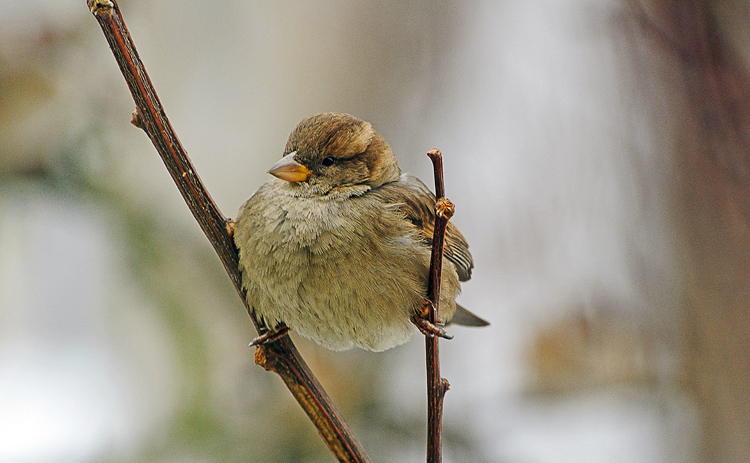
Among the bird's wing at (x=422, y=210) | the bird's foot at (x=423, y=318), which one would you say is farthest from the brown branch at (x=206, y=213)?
the bird's wing at (x=422, y=210)

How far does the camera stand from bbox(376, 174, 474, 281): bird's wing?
207 cm

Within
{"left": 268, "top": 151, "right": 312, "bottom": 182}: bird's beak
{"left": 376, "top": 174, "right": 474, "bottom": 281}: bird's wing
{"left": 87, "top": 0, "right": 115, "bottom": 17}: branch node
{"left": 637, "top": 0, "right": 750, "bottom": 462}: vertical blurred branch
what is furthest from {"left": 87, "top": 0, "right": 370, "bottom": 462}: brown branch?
{"left": 637, "top": 0, "right": 750, "bottom": 462}: vertical blurred branch

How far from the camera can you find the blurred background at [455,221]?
2.25 meters

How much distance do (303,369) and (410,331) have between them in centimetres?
38

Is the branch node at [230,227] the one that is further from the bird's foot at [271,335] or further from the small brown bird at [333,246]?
the bird's foot at [271,335]

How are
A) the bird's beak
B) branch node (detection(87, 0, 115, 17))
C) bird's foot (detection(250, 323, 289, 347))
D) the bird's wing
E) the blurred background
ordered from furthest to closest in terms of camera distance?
the blurred background, the bird's wing, the bird's beak, bird's foot (detection(250, 323, 289, 347)), branch node (detection(87, 0, 115, 17))

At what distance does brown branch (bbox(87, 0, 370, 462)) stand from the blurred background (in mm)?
1159

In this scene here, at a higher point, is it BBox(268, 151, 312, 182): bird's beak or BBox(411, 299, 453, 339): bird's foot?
BBox(268, 151, 312, 182): bird's beak

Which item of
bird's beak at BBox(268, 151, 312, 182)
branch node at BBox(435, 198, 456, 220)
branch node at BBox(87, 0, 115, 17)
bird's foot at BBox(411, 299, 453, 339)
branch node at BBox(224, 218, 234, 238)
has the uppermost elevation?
branch node at BBox(87, 0, 115, 17)

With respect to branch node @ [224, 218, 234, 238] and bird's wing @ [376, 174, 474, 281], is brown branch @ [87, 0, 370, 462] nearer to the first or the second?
branch node @ [224, 218, 234, 238]

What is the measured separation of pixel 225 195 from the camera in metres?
3.93

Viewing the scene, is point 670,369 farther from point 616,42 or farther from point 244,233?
point 244,233

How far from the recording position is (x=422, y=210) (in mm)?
2141

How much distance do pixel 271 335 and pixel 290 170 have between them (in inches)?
18.8
